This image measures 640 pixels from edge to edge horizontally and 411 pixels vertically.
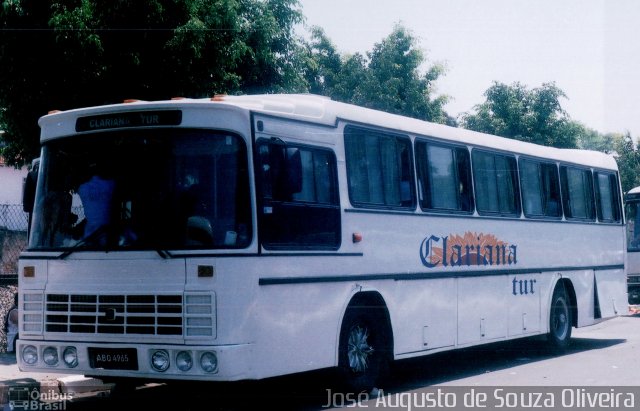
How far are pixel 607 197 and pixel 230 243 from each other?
35.9 feet

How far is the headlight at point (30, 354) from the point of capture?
886cm

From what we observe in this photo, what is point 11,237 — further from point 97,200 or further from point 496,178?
point 97,200

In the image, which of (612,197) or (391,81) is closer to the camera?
(612,197)

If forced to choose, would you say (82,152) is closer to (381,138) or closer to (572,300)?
(381,138)

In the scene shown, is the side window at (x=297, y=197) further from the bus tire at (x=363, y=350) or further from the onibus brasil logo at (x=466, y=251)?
the onibus brasil logo at (x=466, y=251)

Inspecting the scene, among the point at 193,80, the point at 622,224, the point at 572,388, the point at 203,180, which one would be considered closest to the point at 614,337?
the point at 622,224

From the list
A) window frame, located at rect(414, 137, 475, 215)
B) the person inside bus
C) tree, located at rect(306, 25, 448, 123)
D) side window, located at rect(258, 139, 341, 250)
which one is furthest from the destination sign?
tree, located at rect(306, 25, 448, 123)

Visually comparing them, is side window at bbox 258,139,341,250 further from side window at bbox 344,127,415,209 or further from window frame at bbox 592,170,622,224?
window frame at bbox 592,170,622,224

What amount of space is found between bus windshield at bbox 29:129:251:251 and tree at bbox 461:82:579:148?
3006 centimetres

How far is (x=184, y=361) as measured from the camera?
810 centimetres

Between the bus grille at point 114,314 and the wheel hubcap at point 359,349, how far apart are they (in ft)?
8.10

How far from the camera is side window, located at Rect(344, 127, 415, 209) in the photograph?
10.2 m

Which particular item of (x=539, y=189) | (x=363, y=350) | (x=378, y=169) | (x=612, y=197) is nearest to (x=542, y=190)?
(x=539, y=189)

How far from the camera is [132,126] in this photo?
875 cm
